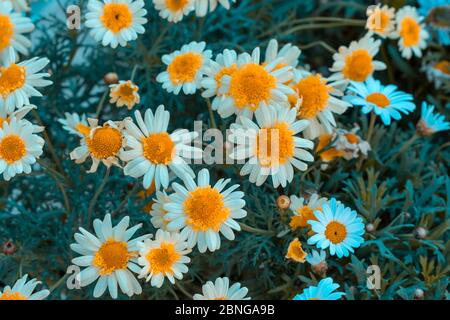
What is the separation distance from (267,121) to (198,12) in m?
0.33

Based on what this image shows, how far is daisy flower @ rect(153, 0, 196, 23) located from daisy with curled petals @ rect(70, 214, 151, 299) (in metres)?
0.43

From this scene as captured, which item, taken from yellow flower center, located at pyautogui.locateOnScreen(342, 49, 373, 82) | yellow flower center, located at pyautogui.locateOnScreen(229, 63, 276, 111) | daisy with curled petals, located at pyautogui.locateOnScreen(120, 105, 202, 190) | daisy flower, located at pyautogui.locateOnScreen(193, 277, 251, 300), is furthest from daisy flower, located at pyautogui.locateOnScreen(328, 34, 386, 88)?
daisy flower, located at pyautogui.locateOnScreen(193, 277, 251, 300)

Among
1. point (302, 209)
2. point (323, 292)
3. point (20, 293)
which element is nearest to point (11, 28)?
point (20, 293)

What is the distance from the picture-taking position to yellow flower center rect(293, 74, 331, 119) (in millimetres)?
1204

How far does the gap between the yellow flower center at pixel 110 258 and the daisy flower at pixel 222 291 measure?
0.13 metres

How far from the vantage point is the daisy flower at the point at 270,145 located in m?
1.09

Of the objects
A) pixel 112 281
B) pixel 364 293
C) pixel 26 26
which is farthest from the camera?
pixel 26 26

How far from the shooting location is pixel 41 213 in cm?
135

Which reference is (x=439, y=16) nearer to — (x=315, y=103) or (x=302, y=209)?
(x=315, y=103)

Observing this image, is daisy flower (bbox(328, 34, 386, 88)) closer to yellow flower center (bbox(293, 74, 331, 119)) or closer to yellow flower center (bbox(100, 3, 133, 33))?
yellow flower center (bbox(293, 74, 331, 119))

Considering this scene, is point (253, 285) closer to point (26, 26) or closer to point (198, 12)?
point (198, 12)

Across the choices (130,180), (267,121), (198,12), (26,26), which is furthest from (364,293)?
(26,26)

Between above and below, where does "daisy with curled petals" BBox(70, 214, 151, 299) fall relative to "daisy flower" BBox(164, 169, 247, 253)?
below

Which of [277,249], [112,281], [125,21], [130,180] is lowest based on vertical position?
[112,281]
